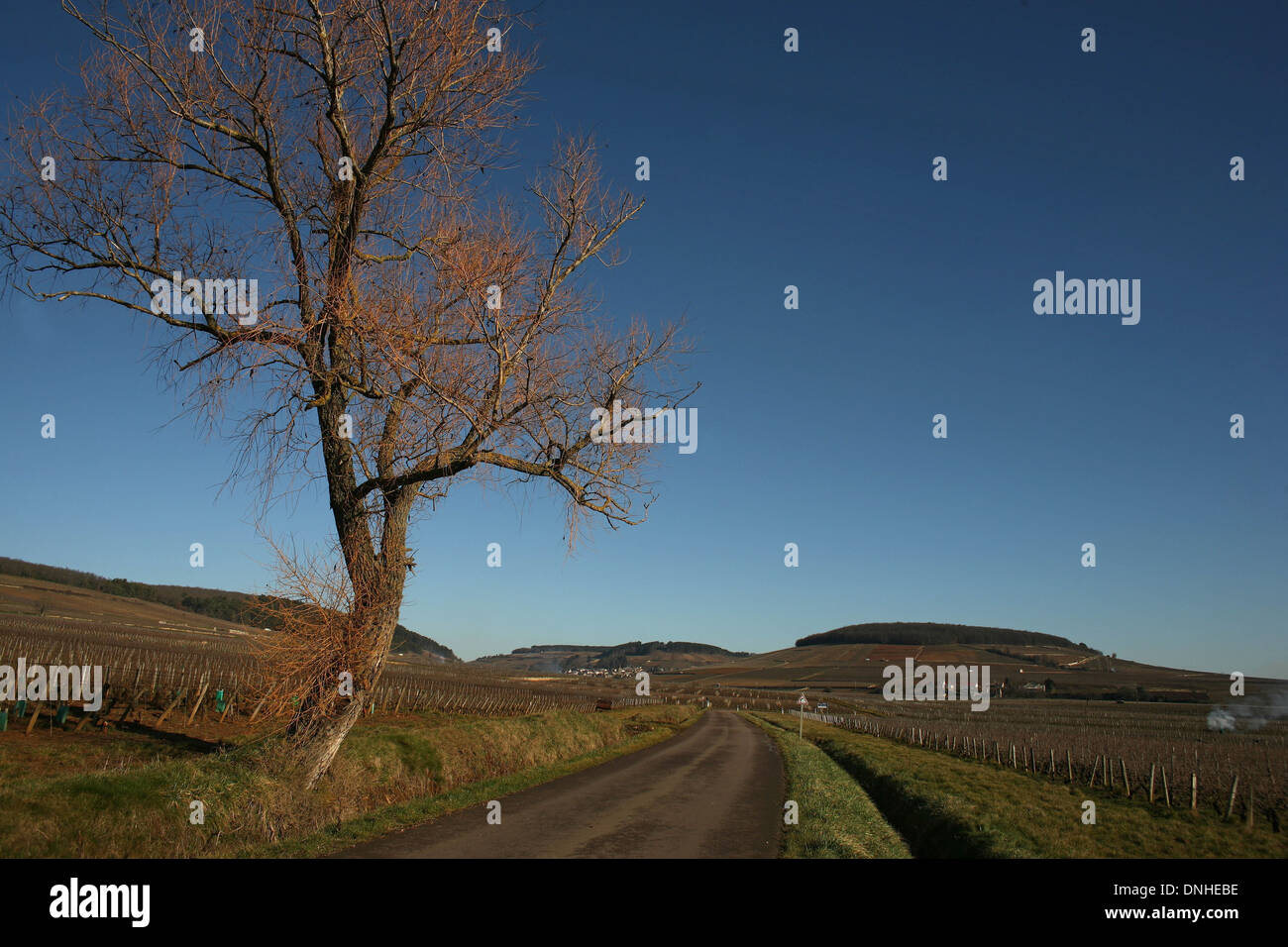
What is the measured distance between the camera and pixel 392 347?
440 inches

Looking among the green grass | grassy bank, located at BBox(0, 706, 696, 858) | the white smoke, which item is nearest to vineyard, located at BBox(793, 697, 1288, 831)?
the white smoke

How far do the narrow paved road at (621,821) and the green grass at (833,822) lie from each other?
439 millimetres

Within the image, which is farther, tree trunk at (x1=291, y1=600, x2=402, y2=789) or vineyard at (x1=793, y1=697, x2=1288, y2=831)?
vineyard at (x1=793, y1=697, x2=1288, y2=831)

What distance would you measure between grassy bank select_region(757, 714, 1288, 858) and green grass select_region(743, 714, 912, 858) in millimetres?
677

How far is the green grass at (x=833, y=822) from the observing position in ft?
36.4

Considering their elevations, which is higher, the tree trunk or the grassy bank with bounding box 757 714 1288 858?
the tree trunk

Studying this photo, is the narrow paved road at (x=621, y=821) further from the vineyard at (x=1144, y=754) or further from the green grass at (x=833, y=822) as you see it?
the vineyard at (x=1144, y=754)

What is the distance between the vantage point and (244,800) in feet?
33.7

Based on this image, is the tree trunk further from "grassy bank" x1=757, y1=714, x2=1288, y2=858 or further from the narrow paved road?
"grassy bank" x1=757, y1=714, x2=1288, y2=858

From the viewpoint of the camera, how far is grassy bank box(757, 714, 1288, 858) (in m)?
13.7

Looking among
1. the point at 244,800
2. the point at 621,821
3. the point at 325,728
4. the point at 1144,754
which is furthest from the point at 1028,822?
the point at 1144,754

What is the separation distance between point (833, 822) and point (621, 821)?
3.96 meters
